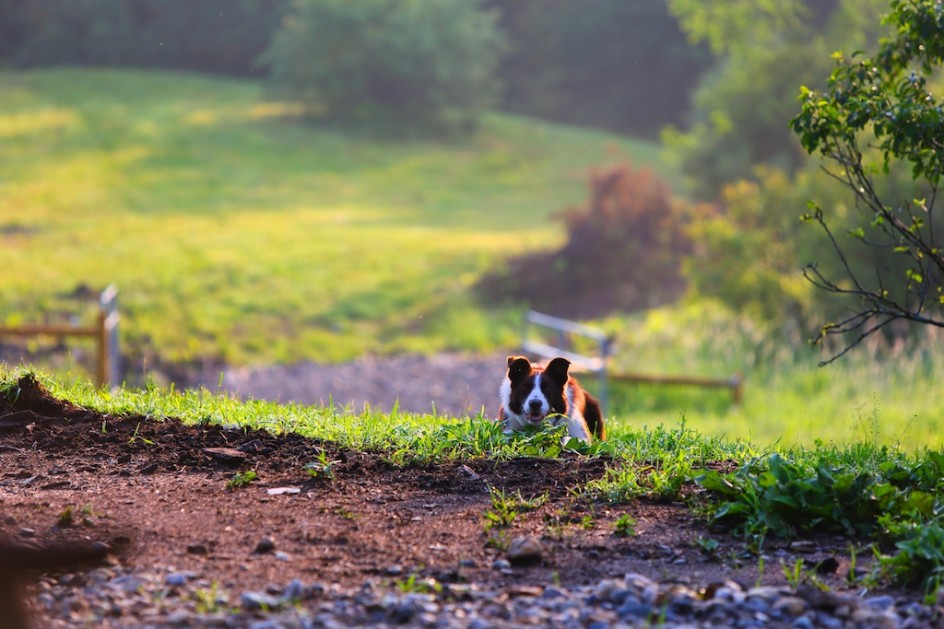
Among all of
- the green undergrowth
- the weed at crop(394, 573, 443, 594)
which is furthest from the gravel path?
the weed at crop(394, 573, 443, 594)

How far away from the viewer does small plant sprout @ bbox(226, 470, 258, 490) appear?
6.05m

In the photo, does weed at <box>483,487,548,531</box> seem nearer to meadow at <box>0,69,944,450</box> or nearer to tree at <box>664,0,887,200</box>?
meadow at <box>0,69,944,450</box>

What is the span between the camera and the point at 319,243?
34.4 m

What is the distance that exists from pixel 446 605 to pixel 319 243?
30.3 meters

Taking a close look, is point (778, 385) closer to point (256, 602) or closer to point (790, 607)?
point (790, 607)

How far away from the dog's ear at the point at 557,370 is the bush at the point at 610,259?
21.6 m

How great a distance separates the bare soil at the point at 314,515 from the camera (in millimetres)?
5012

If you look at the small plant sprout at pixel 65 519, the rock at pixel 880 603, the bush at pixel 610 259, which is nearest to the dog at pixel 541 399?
the rock at pixel 880 603

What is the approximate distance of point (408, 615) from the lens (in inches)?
175

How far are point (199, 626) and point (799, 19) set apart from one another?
111 ft

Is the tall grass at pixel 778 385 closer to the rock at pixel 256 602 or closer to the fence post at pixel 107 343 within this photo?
the fence post at pixel 107 343

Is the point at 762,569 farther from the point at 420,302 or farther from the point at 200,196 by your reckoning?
the point at 200,196

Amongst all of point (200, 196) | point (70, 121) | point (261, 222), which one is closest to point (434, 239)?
point (261, 222)

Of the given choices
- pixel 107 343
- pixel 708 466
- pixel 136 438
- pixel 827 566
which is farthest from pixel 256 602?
pixel 107 343
